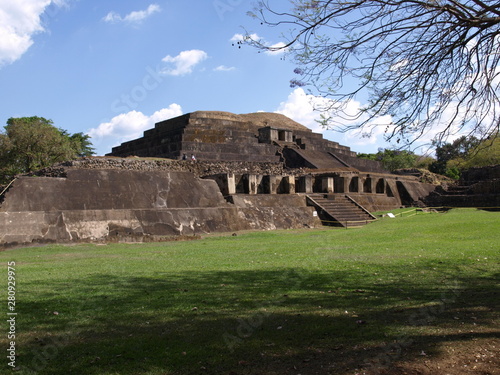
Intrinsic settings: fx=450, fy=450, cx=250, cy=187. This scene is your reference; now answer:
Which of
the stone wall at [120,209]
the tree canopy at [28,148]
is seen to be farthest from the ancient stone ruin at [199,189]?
the tree canopy at [28,148]

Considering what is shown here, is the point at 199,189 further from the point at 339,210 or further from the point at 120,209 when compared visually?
the point at 339,210

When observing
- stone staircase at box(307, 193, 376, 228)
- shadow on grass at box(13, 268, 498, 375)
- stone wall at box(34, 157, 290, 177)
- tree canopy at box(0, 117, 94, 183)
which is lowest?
shadow on grass at box(13, 268, 498, 375)

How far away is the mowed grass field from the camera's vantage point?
3.17 metres

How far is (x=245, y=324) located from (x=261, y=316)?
25cm

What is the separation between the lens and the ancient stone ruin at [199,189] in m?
12.4

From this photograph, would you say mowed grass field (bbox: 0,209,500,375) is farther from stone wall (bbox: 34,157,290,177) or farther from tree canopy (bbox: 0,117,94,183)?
tree canopy (bbox: 0,117,94,183)

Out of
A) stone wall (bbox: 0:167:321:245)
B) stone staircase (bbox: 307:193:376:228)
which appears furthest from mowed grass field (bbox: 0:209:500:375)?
stone staircase (bbox: 307:193:376:228)

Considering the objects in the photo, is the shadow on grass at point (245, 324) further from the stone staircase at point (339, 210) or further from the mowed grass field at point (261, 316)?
the stone staircase at point (339, 210)

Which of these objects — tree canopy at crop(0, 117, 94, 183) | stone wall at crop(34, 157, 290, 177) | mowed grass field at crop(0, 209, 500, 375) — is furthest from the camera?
A: tree canopy at crop(0, 117, 94, 183)

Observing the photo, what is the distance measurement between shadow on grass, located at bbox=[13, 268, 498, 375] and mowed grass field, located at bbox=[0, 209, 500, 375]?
0.04ft

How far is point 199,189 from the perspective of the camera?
1602 centimetres

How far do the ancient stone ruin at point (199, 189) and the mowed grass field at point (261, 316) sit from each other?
16.4 ft

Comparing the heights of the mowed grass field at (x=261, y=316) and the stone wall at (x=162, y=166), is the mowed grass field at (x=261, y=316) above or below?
below

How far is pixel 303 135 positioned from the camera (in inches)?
1183
